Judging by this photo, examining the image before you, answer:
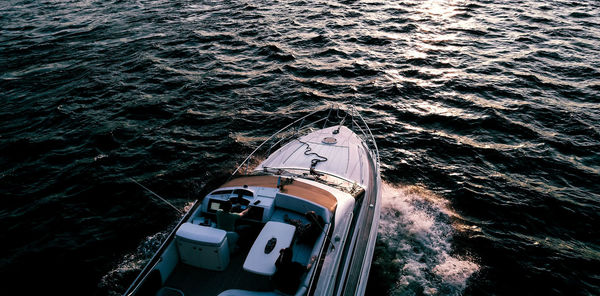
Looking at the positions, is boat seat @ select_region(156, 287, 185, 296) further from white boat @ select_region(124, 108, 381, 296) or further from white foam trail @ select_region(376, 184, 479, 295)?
white foam trail @ select_region(376, 184, 479, 295)

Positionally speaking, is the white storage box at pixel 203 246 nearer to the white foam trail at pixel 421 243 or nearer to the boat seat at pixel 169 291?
the boat seat at pixel 169 291

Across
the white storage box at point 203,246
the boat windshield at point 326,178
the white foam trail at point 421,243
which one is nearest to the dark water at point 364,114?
the white foam trail at point 421,243

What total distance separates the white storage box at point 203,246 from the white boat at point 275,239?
21 millimetres

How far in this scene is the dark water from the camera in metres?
9.60

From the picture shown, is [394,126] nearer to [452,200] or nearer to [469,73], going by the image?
[452,200]

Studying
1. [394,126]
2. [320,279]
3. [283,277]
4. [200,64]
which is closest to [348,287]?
[320,279]

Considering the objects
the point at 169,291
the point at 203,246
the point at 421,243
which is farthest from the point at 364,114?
the point at 169,291

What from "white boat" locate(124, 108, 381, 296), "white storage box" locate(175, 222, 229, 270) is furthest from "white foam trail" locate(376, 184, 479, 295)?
"white storage box" locate(175, 222, 229, 270)

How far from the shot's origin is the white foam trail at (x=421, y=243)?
28.4 ft

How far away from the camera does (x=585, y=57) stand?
1855 cm

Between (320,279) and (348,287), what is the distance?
846mm

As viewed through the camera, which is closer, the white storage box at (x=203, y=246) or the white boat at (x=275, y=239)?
the white boat at (x=275, y=239)

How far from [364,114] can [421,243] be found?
7908 mm

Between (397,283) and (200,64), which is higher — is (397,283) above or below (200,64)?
below
